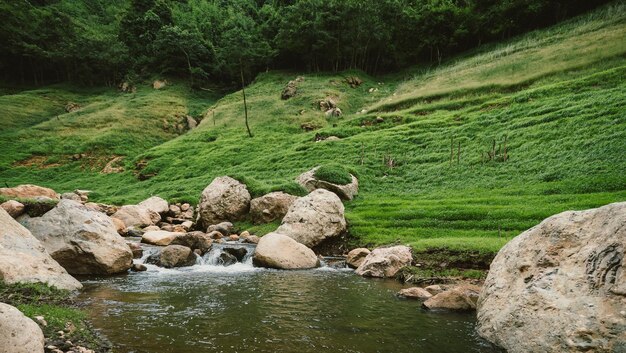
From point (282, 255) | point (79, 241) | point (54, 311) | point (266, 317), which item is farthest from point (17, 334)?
point (282, 255)

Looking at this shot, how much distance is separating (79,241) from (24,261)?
14.0 feet

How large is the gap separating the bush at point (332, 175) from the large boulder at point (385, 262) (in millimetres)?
14241

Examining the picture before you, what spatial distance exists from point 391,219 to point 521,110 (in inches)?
A: 1082

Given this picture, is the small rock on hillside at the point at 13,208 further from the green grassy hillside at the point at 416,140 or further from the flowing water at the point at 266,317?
the green grassy hillside at the point at 416,140

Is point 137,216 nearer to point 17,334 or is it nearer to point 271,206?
point 271,206

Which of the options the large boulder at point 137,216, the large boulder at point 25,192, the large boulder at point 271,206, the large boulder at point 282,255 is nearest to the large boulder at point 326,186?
the large boulder at point 271,206

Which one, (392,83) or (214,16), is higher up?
(214,16)

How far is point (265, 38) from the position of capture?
115 meters

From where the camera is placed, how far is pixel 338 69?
10469 cm

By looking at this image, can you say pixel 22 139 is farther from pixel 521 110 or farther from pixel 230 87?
pixel 521 110

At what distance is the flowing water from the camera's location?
36.3 feet

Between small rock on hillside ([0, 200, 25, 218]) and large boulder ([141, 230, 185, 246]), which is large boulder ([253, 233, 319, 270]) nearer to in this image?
large boulder ([141, 230, 185, 246])

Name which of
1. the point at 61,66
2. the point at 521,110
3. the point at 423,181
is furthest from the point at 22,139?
the point at 521,110

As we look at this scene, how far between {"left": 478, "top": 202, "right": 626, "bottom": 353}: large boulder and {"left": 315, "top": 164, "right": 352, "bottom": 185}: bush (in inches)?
907
